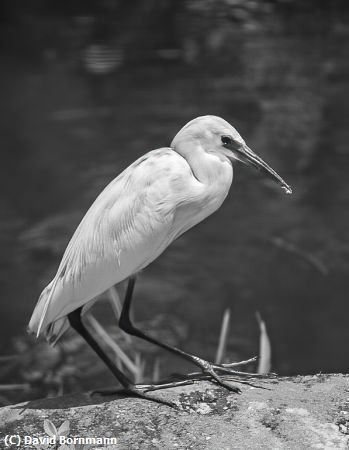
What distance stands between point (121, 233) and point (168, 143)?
446 centimetres

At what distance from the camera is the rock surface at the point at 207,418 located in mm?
2236

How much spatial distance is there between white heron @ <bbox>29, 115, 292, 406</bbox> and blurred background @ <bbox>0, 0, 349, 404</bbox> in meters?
1.03

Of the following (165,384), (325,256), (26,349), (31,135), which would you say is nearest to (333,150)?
(325,256)

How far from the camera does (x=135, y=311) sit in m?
5.29

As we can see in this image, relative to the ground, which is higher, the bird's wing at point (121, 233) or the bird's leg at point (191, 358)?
the bird's wing at point (121, 233)

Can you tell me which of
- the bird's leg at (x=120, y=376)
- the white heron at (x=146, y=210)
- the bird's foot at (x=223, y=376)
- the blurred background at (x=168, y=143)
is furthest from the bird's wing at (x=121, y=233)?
the blurred background at (x=168, y=143)

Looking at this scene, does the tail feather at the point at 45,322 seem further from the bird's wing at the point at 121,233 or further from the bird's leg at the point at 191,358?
the bird's leg at the point at 191,358

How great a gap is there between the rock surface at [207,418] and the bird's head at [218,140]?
723 millimetres

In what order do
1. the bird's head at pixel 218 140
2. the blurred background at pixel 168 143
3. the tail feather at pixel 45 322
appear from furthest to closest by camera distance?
the blurred background at pixel 168 143 < the tail feather at pixel 45 322 < the bird's head at pixel 218 140

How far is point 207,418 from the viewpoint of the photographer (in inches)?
92.8

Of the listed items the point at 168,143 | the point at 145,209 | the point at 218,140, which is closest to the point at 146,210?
the point at 145,209

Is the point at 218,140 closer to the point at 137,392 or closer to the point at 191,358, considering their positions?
the point at 191,358

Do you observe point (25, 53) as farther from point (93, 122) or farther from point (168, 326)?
point (168, 326)

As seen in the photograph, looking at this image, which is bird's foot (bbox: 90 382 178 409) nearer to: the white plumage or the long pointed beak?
the white plumage
